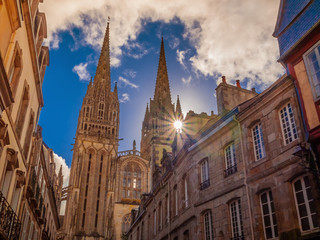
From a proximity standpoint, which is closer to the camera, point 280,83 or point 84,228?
point 280,83

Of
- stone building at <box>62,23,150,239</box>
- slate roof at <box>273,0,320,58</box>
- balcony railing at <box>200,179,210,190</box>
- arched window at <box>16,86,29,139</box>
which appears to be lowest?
balcony railing at <box>200,179,210,190</box>

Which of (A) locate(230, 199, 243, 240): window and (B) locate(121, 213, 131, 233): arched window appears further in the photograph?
(B) locate(121, 213, 131, 233): arched window

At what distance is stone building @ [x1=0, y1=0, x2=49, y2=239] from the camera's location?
336 inches

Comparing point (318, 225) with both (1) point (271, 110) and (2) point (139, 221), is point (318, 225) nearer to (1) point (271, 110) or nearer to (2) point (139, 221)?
(1) point (271, 110)

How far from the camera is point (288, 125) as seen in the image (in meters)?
10.6

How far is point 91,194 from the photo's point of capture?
5316 centimetres

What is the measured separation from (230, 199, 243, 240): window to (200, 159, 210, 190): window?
77.2 inches

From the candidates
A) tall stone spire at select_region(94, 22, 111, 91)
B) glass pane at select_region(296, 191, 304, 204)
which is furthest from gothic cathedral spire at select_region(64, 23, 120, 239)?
glass pane at select_region(296, 191, 304, 204)

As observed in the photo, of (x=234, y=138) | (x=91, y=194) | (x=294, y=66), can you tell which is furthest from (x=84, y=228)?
(x=294, y=66)

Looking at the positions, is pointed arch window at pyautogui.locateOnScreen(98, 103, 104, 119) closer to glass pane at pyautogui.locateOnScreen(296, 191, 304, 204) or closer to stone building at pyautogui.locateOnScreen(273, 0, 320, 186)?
stone building at pyautogui.locateOnScreen(273, 0, 320, 186)

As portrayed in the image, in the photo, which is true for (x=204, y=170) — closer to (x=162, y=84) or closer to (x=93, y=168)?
(x=93, y=168)

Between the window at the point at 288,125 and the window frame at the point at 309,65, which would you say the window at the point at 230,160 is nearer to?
the window at the point at 288,125

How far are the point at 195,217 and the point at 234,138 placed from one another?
13.3ft

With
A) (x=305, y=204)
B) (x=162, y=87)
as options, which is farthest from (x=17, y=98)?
(x=162, y=87)
